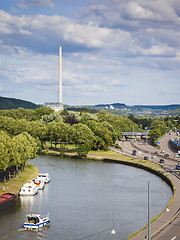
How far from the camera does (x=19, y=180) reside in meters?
82.7

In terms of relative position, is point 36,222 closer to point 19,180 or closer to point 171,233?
point 171,233

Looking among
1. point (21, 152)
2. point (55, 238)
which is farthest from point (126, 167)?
point (55, 238)

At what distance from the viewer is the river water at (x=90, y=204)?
174 feet

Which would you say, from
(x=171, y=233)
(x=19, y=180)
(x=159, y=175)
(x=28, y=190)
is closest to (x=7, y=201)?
(x=28, y=190)

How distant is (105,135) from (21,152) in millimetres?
63377

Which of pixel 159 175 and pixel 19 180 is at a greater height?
pixel 19 180

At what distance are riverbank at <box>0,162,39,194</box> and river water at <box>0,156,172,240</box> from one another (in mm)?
4059

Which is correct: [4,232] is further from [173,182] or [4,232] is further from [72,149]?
[72,149]

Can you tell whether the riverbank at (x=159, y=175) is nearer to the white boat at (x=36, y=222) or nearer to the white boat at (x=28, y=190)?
the white boat at (x=36, y=222)

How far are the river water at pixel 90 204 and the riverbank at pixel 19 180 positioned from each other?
13.3ft

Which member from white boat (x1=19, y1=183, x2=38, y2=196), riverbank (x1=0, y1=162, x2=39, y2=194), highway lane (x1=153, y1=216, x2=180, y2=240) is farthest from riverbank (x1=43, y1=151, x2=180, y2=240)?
riverbank (x1=0, y1=162, x2=39, y2=194)

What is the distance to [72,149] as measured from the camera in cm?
14175

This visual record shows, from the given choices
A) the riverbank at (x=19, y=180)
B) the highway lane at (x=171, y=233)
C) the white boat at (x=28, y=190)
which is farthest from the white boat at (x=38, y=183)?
the highway lane at (x=171, y=233)

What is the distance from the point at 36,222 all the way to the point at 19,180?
95.3 feet
